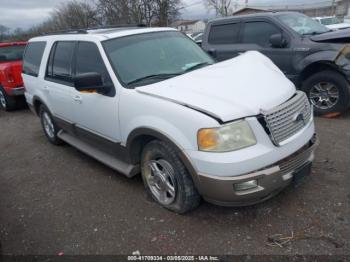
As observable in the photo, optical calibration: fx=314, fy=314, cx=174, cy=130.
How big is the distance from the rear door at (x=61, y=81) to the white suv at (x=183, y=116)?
30 millimetres

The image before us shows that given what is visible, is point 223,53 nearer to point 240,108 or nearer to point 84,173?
point 84,173

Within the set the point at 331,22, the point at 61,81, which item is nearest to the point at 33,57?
the point at 61,81

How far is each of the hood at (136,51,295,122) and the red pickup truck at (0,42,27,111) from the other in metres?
6.07

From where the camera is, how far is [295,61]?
19.3 feet

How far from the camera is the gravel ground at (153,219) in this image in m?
2.77

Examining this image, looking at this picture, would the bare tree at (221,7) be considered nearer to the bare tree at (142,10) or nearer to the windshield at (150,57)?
the bare tree at (142,10)

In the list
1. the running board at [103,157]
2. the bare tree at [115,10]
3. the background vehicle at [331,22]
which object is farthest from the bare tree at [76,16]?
the running board at [103,157]

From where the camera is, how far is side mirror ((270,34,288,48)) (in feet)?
19.3

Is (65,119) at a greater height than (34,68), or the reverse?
(34,68)

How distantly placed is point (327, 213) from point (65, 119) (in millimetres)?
3609

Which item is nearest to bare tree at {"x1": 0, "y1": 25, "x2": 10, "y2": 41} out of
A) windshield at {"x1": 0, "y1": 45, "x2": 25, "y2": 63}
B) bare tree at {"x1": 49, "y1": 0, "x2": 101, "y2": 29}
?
bare tree at {"x1": 49, "y1": 0, "x2": 101, "y2": 29}

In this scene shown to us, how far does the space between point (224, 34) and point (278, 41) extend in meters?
1.55

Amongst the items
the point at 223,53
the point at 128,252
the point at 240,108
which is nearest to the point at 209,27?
the point at 223,53

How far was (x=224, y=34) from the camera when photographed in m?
7.10
